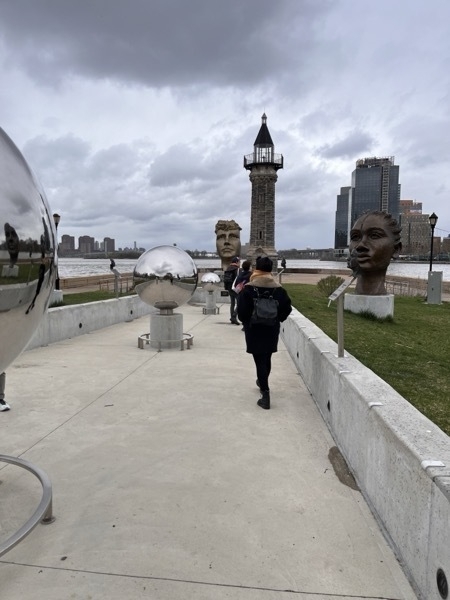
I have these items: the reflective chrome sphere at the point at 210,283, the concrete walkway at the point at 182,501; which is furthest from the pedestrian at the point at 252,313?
the reflective chrome sphere at the point at 210,283

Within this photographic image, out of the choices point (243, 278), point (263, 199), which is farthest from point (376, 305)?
point (263, 199)

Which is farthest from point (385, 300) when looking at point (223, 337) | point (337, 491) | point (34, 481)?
point (34, 481)

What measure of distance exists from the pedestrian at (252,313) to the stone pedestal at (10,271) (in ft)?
10.4

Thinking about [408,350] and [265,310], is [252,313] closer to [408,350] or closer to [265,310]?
[265,310]

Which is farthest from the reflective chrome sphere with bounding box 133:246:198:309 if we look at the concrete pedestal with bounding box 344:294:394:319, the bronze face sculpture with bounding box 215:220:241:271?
the bronze face sculpture with bounding box 215:220:241:271

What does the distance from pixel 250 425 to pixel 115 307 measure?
7.77m

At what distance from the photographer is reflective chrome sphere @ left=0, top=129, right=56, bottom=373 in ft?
7.31

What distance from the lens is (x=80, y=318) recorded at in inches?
392

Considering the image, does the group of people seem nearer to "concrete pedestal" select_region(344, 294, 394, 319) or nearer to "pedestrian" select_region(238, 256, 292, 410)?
"pedestrian" select_region(238, 256, 292, 410)

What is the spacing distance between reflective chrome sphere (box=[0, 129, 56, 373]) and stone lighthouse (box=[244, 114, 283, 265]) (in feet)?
200

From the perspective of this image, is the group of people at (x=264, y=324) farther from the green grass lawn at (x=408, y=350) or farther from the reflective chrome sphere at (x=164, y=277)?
the reflective chrome sphere at (x=164, y=277)

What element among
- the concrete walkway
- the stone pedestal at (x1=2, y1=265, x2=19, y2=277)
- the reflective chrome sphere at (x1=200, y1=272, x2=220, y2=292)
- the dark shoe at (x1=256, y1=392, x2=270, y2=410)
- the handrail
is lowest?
the concrete walkway

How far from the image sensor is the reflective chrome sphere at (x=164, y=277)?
8.72 m

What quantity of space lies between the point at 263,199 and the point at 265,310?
6221 cm
